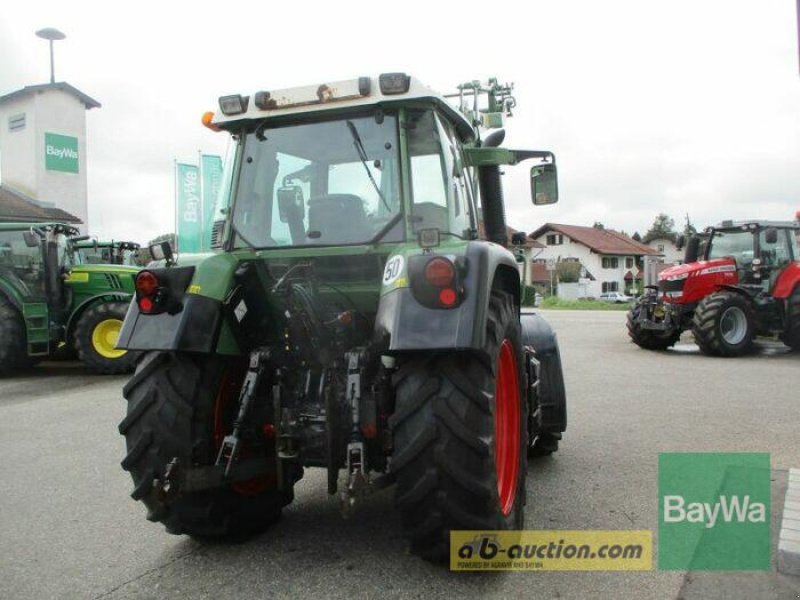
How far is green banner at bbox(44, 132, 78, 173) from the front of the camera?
86.3 ft

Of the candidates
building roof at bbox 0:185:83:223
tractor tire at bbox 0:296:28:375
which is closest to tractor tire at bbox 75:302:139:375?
tractor tire at bbox 0:296:28:375

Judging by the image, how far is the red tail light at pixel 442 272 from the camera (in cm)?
304

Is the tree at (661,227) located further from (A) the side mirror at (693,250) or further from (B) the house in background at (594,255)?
(A) the side mirror at (693,250)

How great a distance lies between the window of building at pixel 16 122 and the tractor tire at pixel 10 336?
1812 cm

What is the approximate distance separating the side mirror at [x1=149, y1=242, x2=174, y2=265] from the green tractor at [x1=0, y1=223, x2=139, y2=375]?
27.2 ft

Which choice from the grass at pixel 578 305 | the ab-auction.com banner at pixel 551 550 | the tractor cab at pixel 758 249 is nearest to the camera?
the ab-auction.com banner at pixel 551 550

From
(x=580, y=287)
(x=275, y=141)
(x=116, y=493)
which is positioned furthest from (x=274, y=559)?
(x=580, y=287)

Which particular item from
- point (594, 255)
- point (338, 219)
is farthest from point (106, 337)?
point (594, 255)

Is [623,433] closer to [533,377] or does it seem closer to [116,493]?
[533,377]

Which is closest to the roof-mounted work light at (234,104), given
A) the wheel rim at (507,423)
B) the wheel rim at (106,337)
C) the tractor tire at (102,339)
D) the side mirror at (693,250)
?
the wheel rim at (507,423)

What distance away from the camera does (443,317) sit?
3.04 meters

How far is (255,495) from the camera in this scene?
12.7ft

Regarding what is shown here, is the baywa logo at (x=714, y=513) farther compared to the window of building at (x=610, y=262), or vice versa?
the window of building at (x=610, y=262)

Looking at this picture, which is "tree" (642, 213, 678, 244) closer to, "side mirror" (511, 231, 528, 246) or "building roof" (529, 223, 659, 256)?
"building roof" (529, 223, 659, 256)
